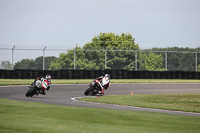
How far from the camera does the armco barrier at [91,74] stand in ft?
112

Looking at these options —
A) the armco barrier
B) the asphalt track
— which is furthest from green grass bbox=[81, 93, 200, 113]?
the armco barrier

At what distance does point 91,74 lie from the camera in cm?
3538

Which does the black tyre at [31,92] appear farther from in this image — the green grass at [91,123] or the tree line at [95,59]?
the tree line at [95,59]

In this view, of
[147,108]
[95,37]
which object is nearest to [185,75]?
[147,108]

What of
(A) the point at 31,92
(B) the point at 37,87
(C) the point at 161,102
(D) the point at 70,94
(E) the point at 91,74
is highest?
(E) the point at 91,74

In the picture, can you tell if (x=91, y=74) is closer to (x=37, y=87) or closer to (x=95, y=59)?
(x=95, y=59)

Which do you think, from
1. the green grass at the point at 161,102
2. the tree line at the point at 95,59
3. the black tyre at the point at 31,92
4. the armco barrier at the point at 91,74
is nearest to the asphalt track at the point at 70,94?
the black tyre at the point at 31,92

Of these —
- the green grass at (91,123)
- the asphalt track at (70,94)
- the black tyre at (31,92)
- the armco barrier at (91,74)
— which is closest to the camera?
the green grass at (91,123)

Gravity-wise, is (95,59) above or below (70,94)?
above

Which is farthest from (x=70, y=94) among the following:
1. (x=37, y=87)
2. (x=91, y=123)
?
(x=91, y=123)

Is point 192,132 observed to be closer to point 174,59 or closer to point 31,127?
point 31,127

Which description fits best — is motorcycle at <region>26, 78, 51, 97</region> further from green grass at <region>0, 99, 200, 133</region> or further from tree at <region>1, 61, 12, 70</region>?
tree at <region>1, 61, 12, 70</region>

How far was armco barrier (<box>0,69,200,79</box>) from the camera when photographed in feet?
112

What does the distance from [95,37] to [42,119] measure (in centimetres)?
7115
